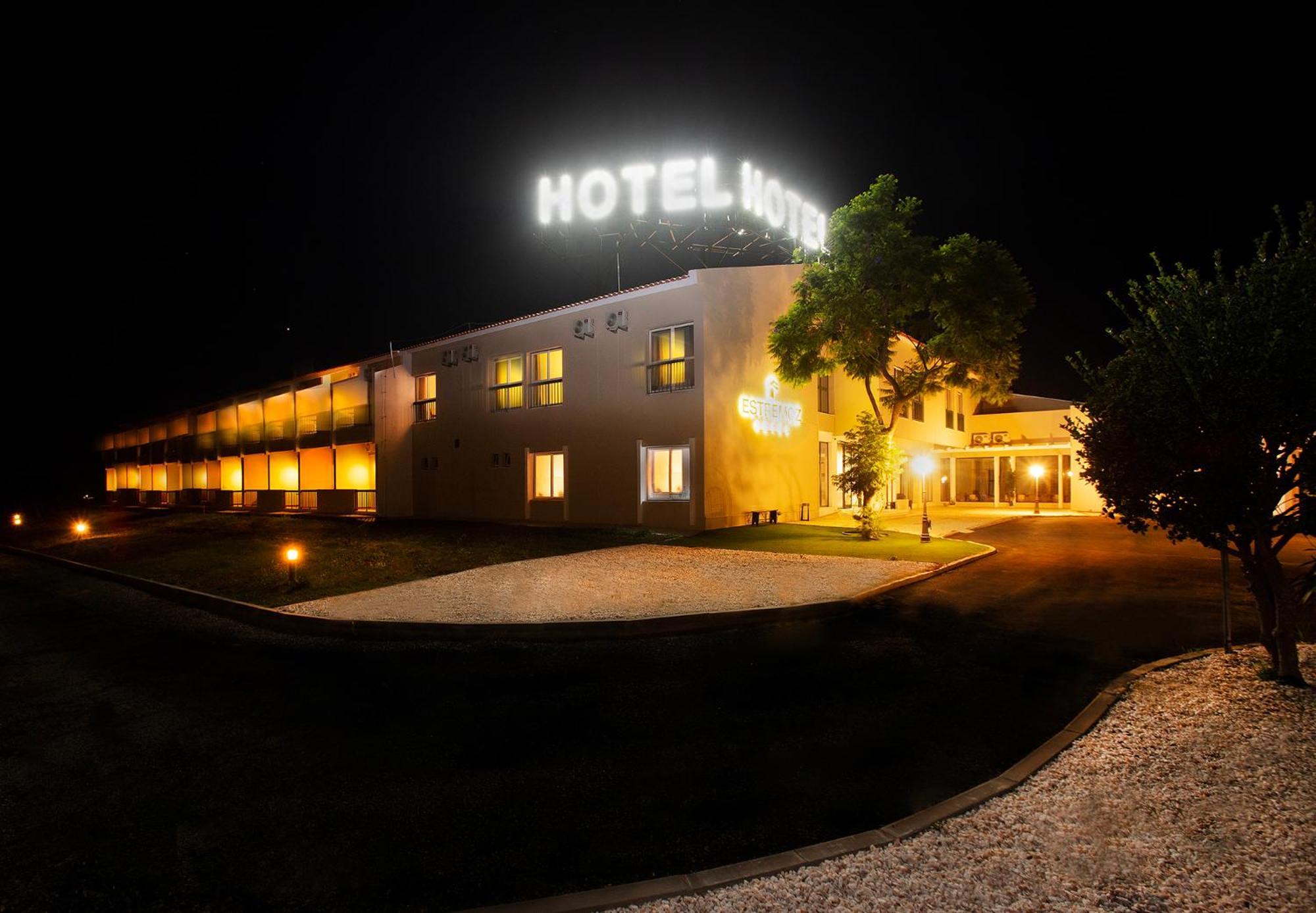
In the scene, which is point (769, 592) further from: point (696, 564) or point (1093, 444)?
point (1093, 444)

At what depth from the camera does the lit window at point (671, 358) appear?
1870 cm

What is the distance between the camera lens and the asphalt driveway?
3.32m

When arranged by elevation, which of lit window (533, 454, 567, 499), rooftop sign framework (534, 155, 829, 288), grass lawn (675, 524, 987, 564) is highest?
rooftop sign framework (534, 155, 829, 288)

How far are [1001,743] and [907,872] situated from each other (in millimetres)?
2077

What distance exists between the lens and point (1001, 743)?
15.3 ft

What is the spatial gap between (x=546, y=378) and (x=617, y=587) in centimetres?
1273

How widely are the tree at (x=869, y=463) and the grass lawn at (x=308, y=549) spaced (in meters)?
5.26

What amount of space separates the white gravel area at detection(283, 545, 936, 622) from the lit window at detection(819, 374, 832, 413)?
36.6 ft

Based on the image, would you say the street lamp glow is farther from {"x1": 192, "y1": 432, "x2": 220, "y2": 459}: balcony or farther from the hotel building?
{"x1": 192, "y1": 432, "x2": 220, "y2": 459}: balcony

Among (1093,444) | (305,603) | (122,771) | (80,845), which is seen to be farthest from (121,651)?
(1093,444)

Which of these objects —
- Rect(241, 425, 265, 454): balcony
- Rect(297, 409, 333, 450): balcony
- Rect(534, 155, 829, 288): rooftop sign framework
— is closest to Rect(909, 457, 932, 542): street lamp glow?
Rect(534, 155, 829, 288): rooftop sign framework

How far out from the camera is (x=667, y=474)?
1922 centimetres

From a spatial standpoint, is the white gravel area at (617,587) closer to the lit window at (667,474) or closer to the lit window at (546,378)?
the lit window at (667,474)

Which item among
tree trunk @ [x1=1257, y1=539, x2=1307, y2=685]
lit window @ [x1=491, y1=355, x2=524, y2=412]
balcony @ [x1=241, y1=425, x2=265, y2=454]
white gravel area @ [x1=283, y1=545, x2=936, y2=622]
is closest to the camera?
tree trunk @ [x1=1257, y1=539, x2=1307, y2=685]
